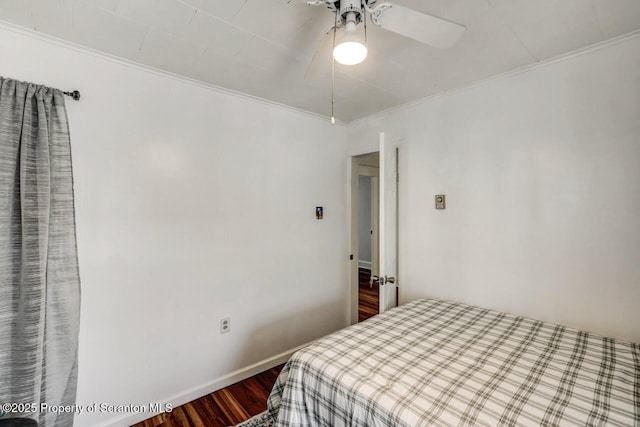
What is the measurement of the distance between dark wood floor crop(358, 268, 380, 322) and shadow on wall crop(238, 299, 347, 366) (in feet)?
2.13

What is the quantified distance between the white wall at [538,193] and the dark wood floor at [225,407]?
160 cm

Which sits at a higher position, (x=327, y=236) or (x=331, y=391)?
(x=327, y=236)

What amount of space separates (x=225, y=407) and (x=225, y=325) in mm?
566

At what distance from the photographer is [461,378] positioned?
48.0 inches

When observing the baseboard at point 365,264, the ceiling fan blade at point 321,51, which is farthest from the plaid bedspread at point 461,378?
the baseboard at point 365,264

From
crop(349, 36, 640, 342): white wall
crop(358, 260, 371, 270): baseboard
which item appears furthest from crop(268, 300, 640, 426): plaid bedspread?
crop(358, 260, 371, 270): baseboard

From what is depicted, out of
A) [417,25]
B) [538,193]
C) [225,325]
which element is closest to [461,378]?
[538,193]

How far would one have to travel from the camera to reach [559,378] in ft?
4.01

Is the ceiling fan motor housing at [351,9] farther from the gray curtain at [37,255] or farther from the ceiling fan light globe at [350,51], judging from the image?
the gray curtain at [37,255]

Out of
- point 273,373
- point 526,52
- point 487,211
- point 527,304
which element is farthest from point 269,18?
point 273,373

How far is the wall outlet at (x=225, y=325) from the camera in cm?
226

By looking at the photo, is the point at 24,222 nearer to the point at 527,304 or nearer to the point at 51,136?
the point at 51,136

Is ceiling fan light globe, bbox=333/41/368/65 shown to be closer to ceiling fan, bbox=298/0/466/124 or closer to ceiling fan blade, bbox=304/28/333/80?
ceiling fan, bbox=298/0/466/124

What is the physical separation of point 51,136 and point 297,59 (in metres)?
1.50
